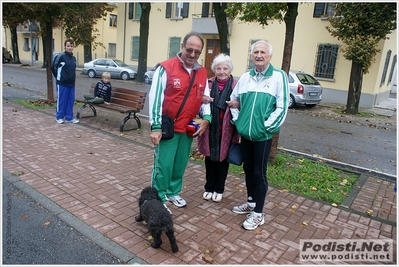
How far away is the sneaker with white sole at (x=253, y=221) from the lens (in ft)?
11.6

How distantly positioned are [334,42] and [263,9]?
44.1 ft

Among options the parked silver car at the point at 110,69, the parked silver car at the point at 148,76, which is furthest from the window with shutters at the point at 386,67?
the parked silver car at the point at 110,69

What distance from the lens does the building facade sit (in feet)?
56.7

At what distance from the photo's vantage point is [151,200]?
331 centimetres

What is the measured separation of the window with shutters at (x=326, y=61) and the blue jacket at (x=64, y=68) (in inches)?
562

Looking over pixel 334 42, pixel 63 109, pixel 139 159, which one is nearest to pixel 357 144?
pixel 139 159

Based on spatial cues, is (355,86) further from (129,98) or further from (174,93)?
(174,93)

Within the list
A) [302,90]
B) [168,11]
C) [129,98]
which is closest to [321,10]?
[302,90]

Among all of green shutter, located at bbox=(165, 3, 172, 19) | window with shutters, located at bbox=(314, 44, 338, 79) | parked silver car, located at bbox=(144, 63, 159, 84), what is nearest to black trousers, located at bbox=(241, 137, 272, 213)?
window with shutters, located at bbox=(314, 44, 338, 79)

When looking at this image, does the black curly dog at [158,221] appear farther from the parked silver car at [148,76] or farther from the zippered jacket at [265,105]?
the parked silver car at [148,76]

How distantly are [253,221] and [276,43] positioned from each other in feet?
57.4

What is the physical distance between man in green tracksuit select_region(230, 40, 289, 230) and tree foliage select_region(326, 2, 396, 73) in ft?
35.2

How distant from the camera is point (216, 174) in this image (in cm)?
423

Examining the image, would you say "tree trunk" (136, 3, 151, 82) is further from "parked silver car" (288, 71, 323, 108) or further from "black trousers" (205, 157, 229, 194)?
"black trousers" (205, 157, 229, 194)
